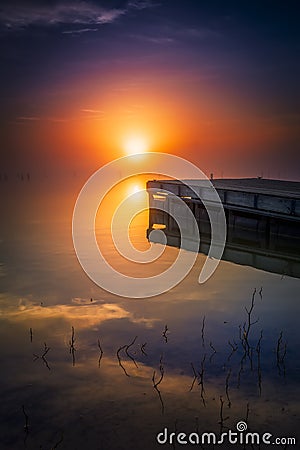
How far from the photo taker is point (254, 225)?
23.0m

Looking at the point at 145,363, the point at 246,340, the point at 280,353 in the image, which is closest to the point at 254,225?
the point at 246,340

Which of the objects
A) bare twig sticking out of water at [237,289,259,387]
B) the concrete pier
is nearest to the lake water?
bare twig sticking out of water at [237,289,259,387]

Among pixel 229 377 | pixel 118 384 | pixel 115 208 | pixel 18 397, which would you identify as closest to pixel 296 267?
pixel 229 377

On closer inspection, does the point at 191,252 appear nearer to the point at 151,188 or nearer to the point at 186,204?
the point at 186,204

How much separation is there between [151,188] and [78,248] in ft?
34.7

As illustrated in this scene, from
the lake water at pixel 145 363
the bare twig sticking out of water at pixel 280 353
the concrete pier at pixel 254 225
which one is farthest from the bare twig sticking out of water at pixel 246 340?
the concrete pier at pixel 254 225

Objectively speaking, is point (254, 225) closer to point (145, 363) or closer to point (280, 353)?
point (280, 353)

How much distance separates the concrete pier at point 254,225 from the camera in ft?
59.3

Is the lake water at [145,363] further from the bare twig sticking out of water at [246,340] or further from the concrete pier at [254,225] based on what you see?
the concrete pier at [254,225]

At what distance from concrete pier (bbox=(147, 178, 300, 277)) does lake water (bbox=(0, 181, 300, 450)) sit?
10.3 ft

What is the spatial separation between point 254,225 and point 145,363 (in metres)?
15.8

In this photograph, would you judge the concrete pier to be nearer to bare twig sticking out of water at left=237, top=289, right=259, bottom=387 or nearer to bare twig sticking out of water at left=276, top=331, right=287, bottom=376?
bare twig sticking out of water at left=237, top=289, right=259, bottom=387

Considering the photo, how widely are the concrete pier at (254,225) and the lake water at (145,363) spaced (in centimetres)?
314

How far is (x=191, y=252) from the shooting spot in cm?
1936
